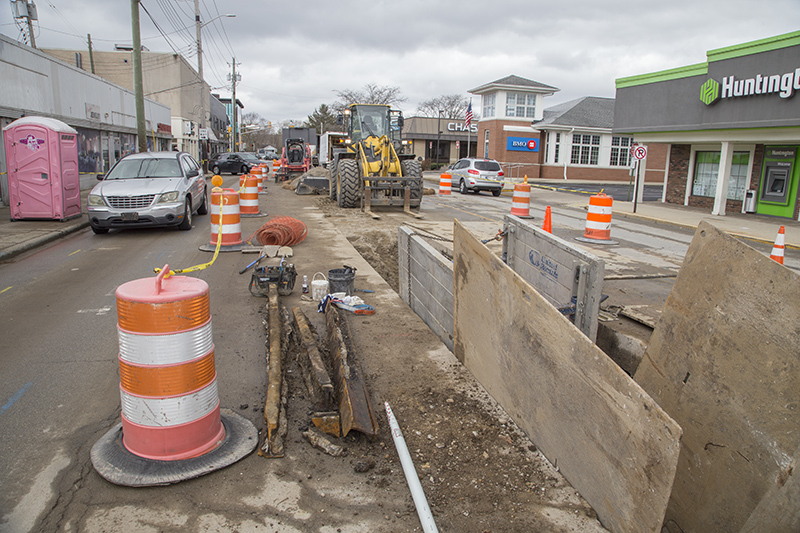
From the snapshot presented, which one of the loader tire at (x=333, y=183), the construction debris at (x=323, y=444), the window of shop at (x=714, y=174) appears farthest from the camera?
the window of shop at (x=714, y=174)

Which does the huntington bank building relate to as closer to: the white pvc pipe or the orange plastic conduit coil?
→ the orange plastic conduit coil

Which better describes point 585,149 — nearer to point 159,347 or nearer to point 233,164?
point 233,164

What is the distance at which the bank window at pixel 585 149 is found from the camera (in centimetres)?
4088

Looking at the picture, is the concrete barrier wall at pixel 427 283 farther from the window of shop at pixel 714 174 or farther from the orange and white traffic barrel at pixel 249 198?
the window of shop at pixel 714 174

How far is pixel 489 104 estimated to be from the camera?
139 feet

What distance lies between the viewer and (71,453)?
3.60 meters

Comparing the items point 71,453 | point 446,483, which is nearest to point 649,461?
point 446,483

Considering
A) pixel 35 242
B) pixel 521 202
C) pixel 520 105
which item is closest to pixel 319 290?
pixel 35 242

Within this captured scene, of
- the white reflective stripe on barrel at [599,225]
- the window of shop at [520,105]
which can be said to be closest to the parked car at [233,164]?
the window of shop at [520,105]

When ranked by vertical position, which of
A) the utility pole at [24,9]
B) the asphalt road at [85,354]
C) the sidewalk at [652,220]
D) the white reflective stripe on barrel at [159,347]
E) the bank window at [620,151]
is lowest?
the asphalt road at [85,354]

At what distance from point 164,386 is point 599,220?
11.5 metres

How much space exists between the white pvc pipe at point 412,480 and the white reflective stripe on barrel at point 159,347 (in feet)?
4.56

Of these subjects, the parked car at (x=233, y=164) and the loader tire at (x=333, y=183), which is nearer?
the loader tire at (x=333, y=183)

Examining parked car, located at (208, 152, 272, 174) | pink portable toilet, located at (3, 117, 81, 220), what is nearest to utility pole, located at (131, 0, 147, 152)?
pink portable toilet, located at (3, 117, 81, 220)
